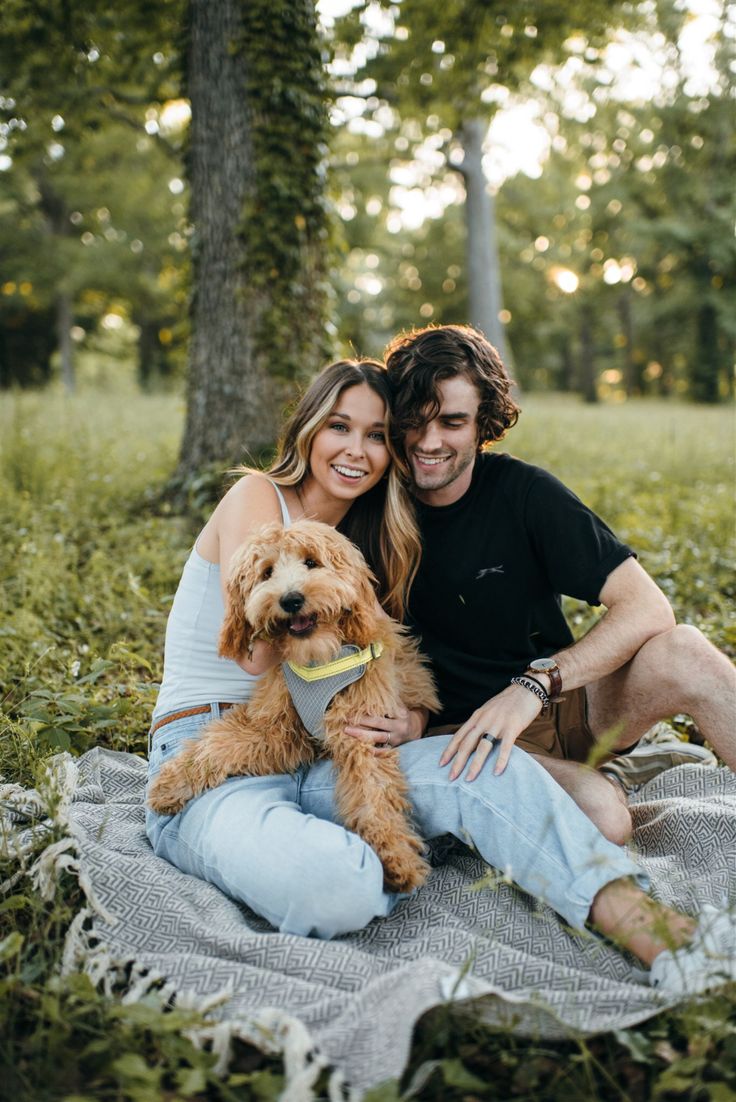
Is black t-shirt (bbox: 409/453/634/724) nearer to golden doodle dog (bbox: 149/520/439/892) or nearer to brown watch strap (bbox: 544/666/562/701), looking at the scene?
brown watch strap (bbox: 544/666/562/701)

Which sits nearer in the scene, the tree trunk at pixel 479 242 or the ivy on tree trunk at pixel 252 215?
the ivy on tree trunk at pixel 252 215

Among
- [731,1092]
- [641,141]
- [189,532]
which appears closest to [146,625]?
[189,532]

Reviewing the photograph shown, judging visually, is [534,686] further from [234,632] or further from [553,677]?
[234,632]

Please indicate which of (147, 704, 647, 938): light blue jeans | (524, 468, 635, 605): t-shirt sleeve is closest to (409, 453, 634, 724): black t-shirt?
(524, 468, 635, 605): t-shirt sleeve

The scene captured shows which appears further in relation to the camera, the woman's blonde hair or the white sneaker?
the woman's blonde hair

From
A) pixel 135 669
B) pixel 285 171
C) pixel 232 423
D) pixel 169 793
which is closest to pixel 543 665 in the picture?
pixel 169 793

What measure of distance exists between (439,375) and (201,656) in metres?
1.43

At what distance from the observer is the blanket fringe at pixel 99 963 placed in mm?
1804

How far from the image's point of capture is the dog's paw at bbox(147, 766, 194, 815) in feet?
8.61

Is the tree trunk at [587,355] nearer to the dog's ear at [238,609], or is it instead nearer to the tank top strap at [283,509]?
the tank top strap at [283,509]

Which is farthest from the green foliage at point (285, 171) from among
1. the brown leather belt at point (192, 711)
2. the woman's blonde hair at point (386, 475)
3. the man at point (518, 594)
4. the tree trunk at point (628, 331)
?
the tree trunk at point (628, 331)

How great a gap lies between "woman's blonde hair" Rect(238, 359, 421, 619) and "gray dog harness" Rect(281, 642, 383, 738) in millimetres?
403

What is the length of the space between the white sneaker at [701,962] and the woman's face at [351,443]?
182 cm

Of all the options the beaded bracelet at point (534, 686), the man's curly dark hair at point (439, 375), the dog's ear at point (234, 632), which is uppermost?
the man's curly dark hair at point (439, 375)
